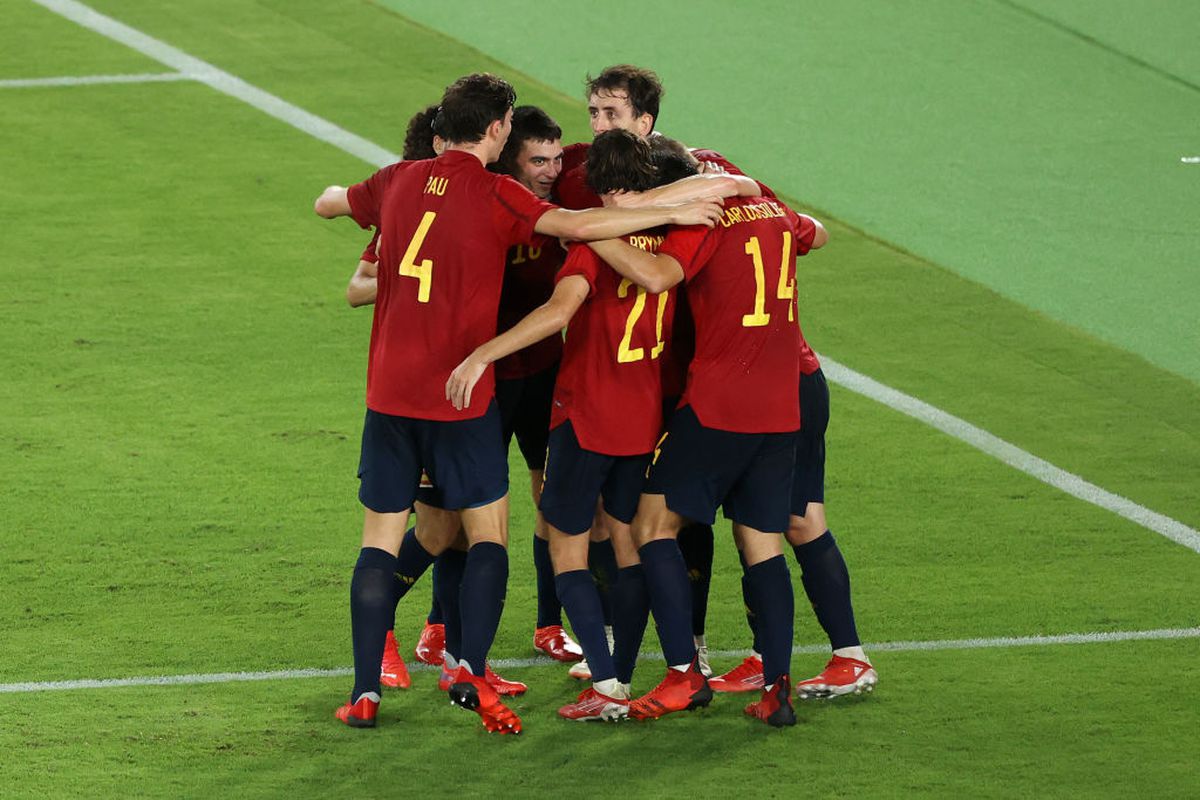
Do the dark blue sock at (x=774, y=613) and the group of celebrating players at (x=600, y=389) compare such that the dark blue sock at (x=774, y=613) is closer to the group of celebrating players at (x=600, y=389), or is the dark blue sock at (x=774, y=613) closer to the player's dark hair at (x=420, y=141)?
the group of celebrating players at (x=600, y=389)

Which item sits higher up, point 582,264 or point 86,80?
point 582,264

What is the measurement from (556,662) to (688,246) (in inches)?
69.8

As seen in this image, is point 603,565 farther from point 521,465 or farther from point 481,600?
point 521,465

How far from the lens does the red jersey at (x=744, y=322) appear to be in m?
7.01

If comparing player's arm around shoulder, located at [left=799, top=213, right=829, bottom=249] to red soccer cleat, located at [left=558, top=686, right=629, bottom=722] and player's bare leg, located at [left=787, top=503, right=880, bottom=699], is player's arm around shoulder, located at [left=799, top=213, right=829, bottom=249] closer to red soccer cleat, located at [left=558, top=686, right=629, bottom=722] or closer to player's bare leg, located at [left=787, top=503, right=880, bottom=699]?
player's bare leg, located at [left=787, top=503, right=880, bottom=699]

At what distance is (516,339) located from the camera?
6.80m

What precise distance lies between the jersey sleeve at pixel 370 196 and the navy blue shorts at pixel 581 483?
0.94 m

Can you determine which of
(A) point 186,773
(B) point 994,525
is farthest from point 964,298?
(A) point 186,773

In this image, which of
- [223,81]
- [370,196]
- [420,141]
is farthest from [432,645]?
[223,81]

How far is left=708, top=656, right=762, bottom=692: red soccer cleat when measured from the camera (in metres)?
7.50

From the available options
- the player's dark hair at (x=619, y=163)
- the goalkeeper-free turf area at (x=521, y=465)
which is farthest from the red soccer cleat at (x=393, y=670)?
A: the player's dark hair at (x=619, y=163)

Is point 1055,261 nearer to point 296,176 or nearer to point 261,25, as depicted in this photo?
point 296,176

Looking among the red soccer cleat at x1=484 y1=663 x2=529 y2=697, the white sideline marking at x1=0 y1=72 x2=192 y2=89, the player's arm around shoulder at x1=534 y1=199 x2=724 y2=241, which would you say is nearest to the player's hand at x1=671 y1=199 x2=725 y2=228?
the player's arm around shoulder at x1=534 y1=199 x2=724 y2=241

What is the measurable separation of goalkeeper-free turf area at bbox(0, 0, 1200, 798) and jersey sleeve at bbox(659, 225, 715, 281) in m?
1.52
